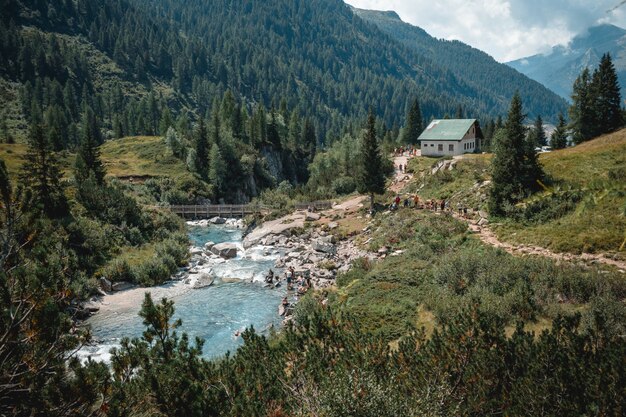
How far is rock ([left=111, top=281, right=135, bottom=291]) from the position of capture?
3166cm

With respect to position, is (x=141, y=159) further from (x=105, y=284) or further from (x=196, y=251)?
(x=105, y=284)

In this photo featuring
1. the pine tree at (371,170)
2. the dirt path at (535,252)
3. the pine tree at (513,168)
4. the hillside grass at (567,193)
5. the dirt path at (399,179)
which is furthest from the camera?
the dirt path at (399,179)

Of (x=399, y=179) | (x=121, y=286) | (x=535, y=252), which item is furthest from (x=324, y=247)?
(x=399, y=179)

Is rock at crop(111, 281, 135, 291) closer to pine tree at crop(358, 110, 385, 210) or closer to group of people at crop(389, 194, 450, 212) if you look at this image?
pine tree at crop(358, 110, 385, 210)

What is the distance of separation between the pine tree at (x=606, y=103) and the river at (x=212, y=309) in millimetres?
46170

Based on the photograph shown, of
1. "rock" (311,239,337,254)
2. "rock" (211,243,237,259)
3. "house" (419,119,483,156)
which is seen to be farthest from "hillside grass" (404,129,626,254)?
"rock" (211,243,237,259)

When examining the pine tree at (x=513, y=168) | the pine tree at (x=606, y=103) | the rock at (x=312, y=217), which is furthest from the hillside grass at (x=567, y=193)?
the rock at (x=312, y=217)

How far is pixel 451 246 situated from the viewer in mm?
28984

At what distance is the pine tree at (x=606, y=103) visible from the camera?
49500 mm

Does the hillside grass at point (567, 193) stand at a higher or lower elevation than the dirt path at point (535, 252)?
higher

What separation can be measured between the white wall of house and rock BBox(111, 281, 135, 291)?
Answer: 50733 mm

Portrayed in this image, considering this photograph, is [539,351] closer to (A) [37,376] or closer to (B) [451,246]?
(A) [37,376]

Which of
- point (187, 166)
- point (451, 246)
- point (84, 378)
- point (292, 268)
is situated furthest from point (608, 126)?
point (187, 166)

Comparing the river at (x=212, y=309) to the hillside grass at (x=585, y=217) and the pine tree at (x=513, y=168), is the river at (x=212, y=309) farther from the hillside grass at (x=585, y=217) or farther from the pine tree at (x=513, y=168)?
the pine tree at (x=513, y=168)
